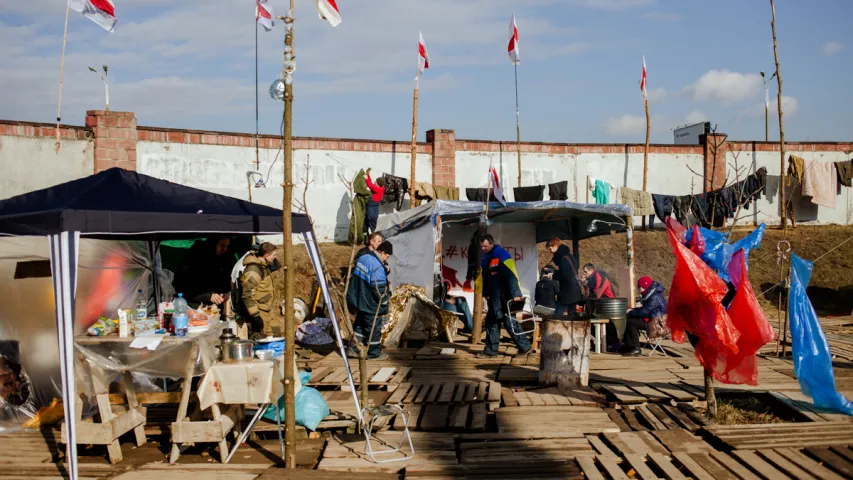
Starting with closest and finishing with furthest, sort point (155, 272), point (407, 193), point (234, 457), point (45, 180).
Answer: point (234, 457) < point (155, 272) < point (45, 180) < point (407, 193)

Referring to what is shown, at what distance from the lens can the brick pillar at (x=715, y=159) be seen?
2167cm

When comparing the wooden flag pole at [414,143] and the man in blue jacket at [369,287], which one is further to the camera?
the wooden flag pole at [414,143]

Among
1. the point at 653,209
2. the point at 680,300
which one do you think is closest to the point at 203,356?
the point at 680,300

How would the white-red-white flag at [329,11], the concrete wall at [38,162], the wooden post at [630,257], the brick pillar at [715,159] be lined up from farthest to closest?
the brick pillar at [715,159], the concrete wall at [38,162], the wooden post at [630,257], the white-red-white flag at [329,11]

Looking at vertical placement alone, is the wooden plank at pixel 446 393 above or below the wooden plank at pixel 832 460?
above

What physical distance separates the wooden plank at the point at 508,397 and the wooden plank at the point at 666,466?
175 cm

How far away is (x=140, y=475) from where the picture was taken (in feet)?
16.9

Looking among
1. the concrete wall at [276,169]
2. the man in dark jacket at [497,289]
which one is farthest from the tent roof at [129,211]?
the concrete wall at [276,169]

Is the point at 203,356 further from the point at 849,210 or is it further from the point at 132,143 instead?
the point at 849,210

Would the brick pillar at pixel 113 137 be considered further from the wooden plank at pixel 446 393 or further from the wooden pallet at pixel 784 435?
the wooden pallet at pixel 784 435

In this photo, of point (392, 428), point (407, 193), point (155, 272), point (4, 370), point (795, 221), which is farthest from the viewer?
point (795, 221)

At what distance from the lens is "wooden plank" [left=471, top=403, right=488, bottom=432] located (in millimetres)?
6133

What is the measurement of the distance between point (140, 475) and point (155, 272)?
391 cm

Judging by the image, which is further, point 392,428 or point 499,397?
point 499,397
